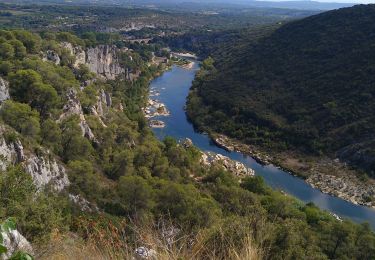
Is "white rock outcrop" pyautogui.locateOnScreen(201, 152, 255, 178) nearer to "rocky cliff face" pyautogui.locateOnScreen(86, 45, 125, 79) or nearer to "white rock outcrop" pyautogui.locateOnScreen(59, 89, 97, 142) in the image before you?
"white rock outcrop" pyautogui.locateOnScreen(59, 89, 97, 142)

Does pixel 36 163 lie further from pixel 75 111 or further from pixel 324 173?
pixel 324 173

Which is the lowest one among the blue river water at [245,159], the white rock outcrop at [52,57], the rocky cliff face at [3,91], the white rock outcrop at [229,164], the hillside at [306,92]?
the blue river water at [245,159]

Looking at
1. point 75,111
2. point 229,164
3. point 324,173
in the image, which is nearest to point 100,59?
point 229,164

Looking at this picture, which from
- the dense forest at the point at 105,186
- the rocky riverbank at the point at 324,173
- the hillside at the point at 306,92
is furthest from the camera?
the hillside at the point at 306,92

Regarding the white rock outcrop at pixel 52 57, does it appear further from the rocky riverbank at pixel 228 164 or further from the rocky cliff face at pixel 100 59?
the rocky riverbank at pixel 228 164

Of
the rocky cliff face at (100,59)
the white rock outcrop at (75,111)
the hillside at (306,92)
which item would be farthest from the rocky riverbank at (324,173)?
the rocky cliff face at (100,59)

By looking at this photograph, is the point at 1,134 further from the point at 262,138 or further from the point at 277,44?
the point at 277,44

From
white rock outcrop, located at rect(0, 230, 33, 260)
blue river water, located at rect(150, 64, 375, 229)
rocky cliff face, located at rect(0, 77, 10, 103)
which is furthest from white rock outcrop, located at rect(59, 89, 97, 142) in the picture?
white rock outcrop, located at rect(0, 230, 33, 260)

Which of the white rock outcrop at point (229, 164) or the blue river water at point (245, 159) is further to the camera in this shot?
the white rock outcrop at point (229, 164)
